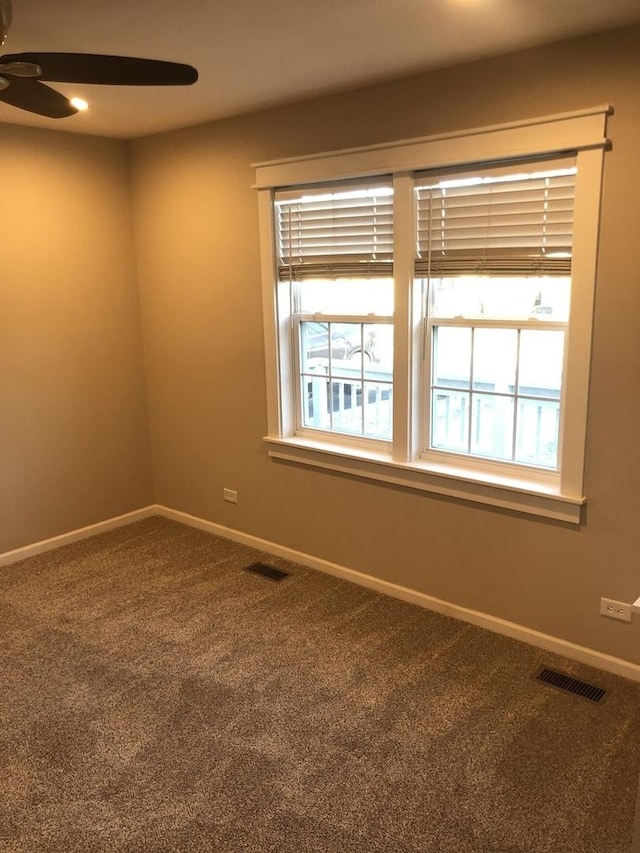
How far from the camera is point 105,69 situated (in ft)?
6.48

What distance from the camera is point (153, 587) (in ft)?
12.0

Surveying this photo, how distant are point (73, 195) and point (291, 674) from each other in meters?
3.07

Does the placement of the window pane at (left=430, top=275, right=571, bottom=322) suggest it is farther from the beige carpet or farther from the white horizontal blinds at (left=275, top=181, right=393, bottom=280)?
the beige carpet


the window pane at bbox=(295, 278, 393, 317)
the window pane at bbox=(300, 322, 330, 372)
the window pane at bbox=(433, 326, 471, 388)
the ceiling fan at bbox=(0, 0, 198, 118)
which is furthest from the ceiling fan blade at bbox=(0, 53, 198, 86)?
the window pane at bbox=(300, 322, 330, 372)

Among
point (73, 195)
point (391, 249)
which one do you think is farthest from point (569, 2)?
point (73, 195)

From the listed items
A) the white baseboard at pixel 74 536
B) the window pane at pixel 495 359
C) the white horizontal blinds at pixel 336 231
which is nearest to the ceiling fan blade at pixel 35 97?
the white horizontal blinds at pixel 336 231

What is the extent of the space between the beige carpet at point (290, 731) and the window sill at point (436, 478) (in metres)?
0.64

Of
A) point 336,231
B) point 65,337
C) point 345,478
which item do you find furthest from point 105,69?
point 65,337

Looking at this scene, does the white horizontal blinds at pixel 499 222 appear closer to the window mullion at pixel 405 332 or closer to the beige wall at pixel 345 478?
the window mullion at pixel 405 332

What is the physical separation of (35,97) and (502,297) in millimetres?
2020

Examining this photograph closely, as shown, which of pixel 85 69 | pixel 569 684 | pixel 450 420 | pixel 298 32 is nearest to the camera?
pixel 85 69

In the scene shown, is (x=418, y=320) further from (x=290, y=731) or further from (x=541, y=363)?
(x=290, y=731)

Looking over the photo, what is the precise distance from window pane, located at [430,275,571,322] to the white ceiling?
907 millimetres

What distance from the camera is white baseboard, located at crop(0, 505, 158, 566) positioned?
4031 millimetres
